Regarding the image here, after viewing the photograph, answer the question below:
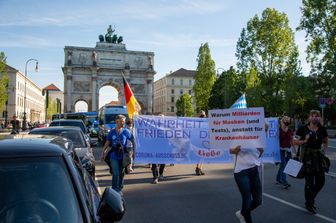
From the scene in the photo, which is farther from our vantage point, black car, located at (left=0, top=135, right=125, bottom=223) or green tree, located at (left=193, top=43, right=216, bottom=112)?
green tree, located at (left=193, top=43, right=216, bottom=112)

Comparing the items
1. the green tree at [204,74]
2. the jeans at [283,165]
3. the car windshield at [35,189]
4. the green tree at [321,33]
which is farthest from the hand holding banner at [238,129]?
the green tree at [204,74]

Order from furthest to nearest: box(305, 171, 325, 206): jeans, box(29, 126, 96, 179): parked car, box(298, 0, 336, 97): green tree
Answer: box(298, 0, 336, 97): green tree < box(29, 126, 96, 179): parked car < box(305, 171, 325, 206): jeans

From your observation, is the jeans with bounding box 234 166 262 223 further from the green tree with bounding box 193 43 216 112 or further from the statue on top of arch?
the statue on top of arch

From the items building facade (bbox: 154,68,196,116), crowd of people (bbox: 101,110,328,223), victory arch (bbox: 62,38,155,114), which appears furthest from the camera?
building facade (bbox: 154,68,196,116)

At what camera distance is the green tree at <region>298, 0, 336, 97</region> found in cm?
3953

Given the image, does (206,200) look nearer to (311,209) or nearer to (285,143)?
(311,209)

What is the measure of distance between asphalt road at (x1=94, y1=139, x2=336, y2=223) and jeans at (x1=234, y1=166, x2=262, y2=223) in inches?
29.0

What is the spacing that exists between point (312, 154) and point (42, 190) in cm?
590

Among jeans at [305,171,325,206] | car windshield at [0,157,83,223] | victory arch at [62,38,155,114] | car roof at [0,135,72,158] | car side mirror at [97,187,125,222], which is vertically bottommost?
jeans at [305,171,325,206]

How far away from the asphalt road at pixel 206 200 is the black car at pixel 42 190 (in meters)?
4.03

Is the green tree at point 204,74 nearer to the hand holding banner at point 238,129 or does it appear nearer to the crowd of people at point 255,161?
the crowd of people at point 255,161

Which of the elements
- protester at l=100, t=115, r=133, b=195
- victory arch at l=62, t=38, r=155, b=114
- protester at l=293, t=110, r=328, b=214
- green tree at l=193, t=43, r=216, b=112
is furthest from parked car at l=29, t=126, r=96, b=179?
victory arch at l=62, t=38, r=155, b=114

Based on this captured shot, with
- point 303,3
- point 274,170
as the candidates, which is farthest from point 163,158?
point 303,3

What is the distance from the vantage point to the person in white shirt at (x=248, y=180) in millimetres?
6281
